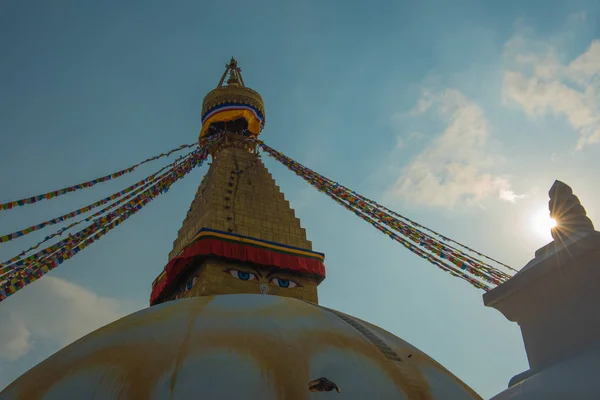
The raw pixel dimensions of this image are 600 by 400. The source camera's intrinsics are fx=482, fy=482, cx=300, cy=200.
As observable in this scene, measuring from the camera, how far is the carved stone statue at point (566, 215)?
10.1 ft

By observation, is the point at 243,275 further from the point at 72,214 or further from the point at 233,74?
the point at 233,74

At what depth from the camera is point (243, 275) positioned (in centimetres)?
908

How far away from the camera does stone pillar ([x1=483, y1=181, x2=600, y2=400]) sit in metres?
2.62

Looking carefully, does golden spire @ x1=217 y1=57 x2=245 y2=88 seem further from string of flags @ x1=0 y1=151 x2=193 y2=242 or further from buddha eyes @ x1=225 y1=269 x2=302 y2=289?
buddha eyes @ x1=225 y1=269 x2=302 y2=289

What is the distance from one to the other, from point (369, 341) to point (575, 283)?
232 cm

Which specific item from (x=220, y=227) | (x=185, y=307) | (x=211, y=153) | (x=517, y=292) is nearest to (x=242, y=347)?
(x=185, y=307)

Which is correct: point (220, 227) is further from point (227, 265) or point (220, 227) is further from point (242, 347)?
point (242, 347)

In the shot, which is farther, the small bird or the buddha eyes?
the buddha eyes


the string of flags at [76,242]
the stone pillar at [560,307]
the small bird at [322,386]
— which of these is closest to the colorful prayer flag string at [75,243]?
the string of flags at [76,242]

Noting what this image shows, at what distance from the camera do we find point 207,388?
368 cm

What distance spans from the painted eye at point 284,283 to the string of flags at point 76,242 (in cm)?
359

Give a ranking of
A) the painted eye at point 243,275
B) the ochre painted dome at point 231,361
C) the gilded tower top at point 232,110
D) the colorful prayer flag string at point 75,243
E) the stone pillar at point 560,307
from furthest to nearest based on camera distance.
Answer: the gilded tower top at point 232,110
the painted eye at point 243,275
the colorful prayer flag string at point 75,243
the ochre painted dome at point 231,361
the stone pillar at point 560,307

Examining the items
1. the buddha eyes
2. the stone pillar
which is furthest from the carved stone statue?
the buddha eyes

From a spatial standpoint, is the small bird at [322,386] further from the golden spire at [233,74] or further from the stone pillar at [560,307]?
the golden spire at [233,74]
